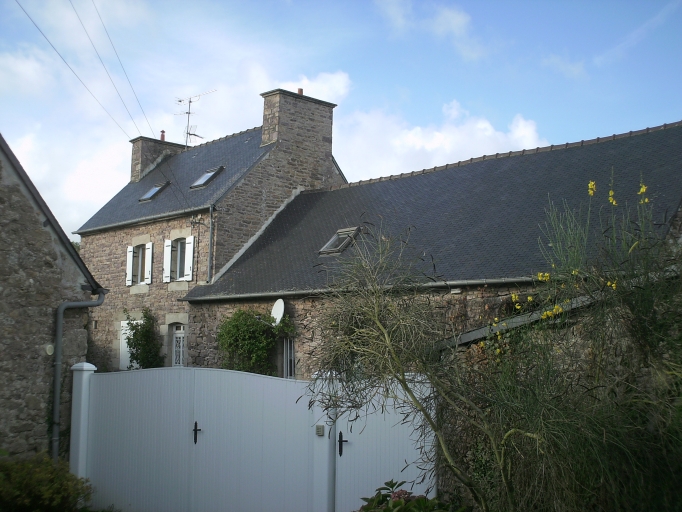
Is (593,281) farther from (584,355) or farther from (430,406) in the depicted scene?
(430,406)

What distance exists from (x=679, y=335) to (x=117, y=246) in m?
19.1

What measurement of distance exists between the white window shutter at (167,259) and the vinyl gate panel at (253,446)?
11.4 meters

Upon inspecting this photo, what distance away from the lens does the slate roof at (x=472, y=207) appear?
12117 millimetres

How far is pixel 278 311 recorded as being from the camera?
48.6ft

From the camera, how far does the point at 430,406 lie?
532 centimetres

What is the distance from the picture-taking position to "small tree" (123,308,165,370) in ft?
62.2

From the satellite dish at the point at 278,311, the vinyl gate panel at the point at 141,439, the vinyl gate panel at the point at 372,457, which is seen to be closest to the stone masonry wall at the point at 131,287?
the satellite dish at the point at 278,311

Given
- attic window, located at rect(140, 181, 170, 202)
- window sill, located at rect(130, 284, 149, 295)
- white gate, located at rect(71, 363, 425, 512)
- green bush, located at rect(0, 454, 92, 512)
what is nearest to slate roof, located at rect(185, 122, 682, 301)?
window sill, located at rect(130, 284, 149, 295)

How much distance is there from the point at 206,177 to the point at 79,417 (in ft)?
38.8

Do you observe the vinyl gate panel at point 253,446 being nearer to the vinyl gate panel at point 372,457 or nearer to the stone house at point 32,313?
the vinyl gate panel at point 372,457

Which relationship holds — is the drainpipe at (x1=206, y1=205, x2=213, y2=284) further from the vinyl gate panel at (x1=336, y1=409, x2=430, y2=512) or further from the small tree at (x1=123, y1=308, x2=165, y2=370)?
the vinyl gate panel at (x1=336, y1=409, x2=430, y2=512)

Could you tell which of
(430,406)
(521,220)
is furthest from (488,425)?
(521,220)

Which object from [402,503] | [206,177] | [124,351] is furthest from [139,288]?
[402,503]

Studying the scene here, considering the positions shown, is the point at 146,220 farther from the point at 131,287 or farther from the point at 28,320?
the point at 28,320
